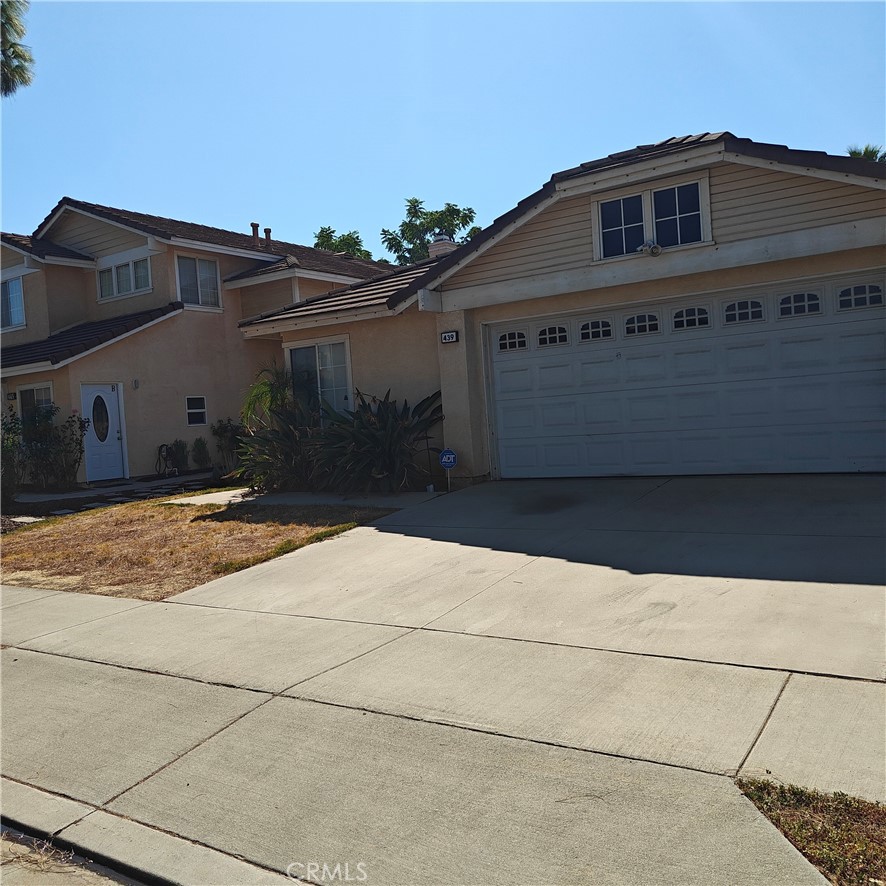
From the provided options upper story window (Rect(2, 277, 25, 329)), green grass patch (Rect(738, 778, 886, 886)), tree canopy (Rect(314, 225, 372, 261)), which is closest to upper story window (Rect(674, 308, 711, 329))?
green grass patch (Rect(738, 778, 886, 886))

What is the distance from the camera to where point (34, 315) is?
22.5 m

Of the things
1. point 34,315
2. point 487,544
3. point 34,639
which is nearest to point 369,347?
point 487,544

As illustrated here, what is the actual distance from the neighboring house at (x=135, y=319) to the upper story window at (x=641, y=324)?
466 inches

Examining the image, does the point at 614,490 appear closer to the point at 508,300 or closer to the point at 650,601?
the point at 508,300

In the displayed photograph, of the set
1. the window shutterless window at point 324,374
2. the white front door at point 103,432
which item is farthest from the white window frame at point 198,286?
the window shutterless window at point 324,374

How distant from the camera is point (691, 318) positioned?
37.2 ft

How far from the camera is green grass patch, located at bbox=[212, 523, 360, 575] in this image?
28.9 feet

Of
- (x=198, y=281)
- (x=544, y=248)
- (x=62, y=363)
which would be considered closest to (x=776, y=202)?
(x=544, y=248)

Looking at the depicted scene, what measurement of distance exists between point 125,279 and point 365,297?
1077cm

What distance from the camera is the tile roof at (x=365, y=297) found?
43.8ft

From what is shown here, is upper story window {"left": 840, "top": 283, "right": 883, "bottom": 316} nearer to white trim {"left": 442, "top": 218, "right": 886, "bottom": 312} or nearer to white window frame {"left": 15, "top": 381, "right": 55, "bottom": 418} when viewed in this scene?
white trim {"left": 442, "top": 218, "right": 886, "bottom": 312}

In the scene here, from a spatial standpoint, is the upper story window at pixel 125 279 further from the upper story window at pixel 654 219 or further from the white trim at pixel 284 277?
the upper story window at pixel 654 219

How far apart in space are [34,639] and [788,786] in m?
5.93

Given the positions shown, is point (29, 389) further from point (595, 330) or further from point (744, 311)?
point (744, 311)
